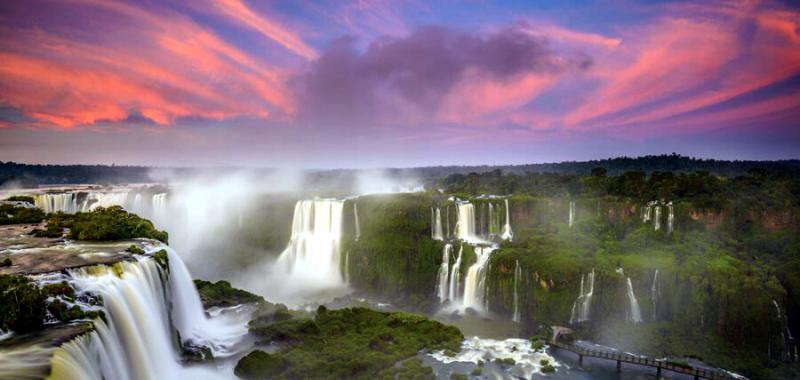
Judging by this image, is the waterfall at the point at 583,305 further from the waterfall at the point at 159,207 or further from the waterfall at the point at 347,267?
the waterfall at the point at 159,207

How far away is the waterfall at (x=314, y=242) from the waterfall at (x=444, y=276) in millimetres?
13717

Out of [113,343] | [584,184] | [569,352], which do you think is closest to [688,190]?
[584,184]

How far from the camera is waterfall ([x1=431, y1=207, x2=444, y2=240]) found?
5362 centimetres

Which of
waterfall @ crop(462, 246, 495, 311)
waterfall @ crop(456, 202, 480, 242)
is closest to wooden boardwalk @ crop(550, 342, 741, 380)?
waterfall @ crop(462, 246, 495, 311)

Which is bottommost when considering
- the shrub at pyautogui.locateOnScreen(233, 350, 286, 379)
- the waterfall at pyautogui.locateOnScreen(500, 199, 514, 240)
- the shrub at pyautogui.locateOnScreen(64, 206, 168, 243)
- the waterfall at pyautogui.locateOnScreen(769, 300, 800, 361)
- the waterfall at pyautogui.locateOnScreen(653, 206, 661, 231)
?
the waterfall at pyautogui.locateOnScreen(769, 300, 800, 361)

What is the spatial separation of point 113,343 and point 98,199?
52.0 m

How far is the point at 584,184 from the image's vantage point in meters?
64.3

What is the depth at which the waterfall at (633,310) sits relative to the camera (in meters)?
36.4

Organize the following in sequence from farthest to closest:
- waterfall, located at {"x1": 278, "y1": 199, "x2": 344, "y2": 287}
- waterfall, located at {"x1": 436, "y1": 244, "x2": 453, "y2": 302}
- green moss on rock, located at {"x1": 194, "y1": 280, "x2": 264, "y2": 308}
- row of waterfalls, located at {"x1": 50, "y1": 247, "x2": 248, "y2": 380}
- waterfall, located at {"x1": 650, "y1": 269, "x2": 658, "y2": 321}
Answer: waterfall, located at {"x1": 278, "y1": 199, "x2": 344, "y2": 287}, waterfall, located at {"x1": 436, "y1": 244, "x2": 453, "y2": 302}, waterfall, located at {"x1": 650, "y1": 269, "x2": 658, "y2": 321}, green moss on rock, located at {"x1": 194, "y1": 280, "x2": 264, "y2": 308}, row of waterfalls, located at {"x1": 50, "y1": 247, "x2": 248, "y2": 380}

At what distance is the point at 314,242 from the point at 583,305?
113ft

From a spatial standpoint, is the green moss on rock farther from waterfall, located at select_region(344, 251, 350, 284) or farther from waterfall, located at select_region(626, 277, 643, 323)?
waterfall, located at select_region(626, 277, 643, 323)

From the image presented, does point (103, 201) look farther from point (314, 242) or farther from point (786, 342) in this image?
point (786, 342)

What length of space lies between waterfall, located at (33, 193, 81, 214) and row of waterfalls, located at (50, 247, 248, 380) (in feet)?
127

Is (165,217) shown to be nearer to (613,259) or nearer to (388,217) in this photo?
(388,217)
